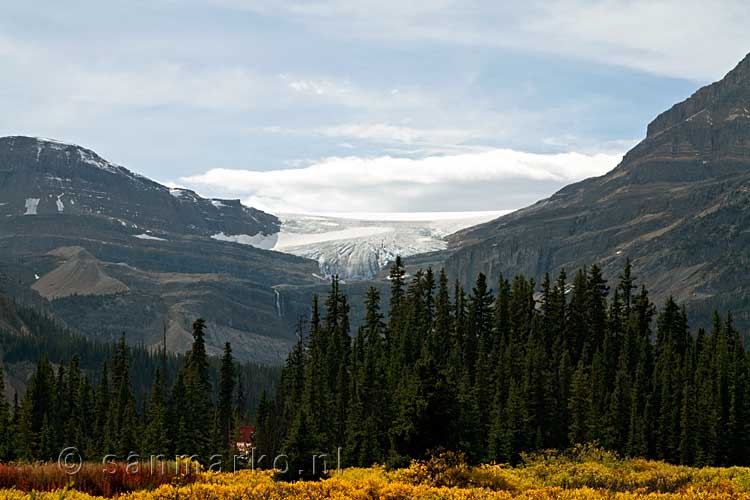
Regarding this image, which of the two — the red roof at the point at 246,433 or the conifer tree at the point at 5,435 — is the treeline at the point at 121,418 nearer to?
the conifer tree at the point at 5,435

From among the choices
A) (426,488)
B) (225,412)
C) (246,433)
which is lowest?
(246,433)

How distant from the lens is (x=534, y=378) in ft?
351

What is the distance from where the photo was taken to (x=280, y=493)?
97.9 feet

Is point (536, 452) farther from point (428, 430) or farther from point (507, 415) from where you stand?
point (428, 430)

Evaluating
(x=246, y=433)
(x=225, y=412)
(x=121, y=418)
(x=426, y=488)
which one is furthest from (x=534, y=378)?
(x=426, y=488)

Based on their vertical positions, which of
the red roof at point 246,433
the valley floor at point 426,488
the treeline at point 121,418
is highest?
the valley floor at point 426,488

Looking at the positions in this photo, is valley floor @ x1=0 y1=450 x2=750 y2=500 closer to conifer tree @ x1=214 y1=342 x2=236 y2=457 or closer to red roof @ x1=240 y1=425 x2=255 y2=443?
conifer tree @ x1=214 y1=342 x2=236 y2=457

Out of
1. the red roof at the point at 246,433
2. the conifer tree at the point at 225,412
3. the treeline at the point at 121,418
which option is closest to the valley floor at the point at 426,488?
the treeline at the point at 121,418

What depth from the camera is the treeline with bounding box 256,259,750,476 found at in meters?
98.6

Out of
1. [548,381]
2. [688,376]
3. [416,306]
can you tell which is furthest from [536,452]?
[416,306]

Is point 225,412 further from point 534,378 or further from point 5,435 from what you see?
point 534,378

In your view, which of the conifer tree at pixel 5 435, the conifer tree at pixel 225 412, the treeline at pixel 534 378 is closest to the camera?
the conifer tree at pixel 5 435

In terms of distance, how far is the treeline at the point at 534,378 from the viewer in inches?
3880

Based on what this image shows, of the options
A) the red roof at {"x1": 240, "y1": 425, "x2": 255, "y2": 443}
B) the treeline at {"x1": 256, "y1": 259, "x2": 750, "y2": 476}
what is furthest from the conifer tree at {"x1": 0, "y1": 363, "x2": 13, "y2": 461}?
the red roof at {"x1": 240, "y1": 425, "x2": 255, "y2": 443}
